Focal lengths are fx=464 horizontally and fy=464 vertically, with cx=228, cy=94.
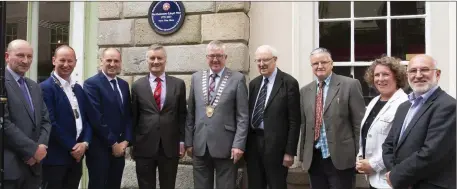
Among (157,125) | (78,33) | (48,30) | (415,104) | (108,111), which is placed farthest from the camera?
(48,30)

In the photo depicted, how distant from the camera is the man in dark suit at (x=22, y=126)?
12.1 ft

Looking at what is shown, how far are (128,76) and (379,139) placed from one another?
344 cm

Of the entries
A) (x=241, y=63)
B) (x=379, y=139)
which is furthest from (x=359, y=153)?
(x=241, y=63)

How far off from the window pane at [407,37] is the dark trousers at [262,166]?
211cm

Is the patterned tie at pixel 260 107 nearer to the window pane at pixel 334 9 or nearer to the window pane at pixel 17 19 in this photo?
the window pane at pixel 334 9

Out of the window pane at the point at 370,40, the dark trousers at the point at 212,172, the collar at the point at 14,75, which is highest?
the window pane at the point at 370,40

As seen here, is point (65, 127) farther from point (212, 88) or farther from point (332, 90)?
point (332, 90)

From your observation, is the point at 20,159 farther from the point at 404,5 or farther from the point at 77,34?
the point at 404,5

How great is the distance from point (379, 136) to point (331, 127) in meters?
0.56

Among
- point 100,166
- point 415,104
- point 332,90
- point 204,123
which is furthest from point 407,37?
point 100,166

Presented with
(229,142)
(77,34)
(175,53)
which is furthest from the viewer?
(77,34)

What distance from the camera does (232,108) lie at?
4742 mm

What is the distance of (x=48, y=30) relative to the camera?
6766 mm

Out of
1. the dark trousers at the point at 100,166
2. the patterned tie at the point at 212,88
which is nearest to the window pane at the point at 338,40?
the patterned tie at the point at 212,88
